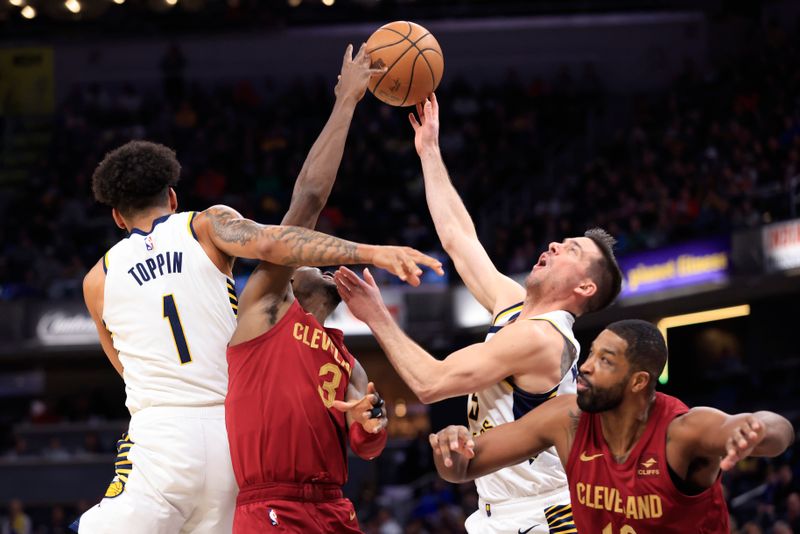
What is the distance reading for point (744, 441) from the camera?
359cm

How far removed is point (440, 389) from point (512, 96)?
1865cm

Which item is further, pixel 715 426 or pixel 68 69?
pixel 68 69

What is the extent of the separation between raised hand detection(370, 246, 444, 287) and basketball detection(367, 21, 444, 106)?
1.73 m

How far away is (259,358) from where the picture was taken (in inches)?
184

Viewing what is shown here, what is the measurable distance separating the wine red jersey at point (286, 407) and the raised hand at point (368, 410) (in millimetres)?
186

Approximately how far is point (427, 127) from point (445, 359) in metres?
1.67

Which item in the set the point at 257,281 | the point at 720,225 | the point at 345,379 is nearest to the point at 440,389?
the point at 345,379

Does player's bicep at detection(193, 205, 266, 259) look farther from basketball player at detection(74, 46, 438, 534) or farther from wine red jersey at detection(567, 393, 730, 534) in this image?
wine red jersey at detection(567, 393, 730, 534)

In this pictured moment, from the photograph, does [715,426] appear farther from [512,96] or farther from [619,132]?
[512,96]

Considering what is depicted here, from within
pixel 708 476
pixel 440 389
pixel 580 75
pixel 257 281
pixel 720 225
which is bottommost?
pixel 708 476

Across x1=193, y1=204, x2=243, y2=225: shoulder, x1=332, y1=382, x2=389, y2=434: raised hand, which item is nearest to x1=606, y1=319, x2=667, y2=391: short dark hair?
x1=332, y1=382, x2=389, y2=434: raised hand

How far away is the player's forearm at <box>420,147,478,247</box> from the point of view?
573 cm

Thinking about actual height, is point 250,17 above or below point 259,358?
above

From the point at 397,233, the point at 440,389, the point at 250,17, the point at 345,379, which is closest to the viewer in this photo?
the point at 440,389
